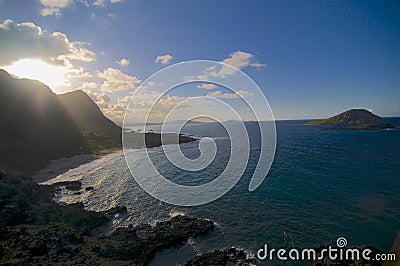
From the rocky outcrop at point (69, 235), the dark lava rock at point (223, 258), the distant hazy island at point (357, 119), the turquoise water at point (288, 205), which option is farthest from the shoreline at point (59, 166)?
the distant hazy island at point (357, 119)

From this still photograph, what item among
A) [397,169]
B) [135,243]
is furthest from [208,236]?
[397,169]

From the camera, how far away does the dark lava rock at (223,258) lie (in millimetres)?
15523

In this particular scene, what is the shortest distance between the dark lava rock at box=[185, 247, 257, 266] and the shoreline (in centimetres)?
3616

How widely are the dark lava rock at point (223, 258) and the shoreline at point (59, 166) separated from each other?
36.2 m

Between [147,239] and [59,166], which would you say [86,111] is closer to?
[59,166]

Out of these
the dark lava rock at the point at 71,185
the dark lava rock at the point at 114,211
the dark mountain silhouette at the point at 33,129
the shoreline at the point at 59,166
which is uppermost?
the dark mountain silhouette at the point at 33,129

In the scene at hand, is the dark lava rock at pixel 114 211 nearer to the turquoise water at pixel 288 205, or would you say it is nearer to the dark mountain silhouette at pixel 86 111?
the turquoise water at pixel 288 205

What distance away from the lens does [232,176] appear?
3881 centimetres

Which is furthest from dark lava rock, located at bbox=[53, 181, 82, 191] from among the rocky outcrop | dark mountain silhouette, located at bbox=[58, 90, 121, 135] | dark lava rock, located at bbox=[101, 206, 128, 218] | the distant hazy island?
the distant hazy island

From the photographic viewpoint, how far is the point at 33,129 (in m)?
64.6

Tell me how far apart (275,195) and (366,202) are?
10452 mm

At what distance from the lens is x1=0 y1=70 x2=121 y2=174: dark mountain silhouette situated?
47753 mm

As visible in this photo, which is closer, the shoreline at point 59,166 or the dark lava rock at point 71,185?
the dark lava rock at point 71,185

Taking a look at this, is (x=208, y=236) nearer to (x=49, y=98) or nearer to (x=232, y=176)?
(x=232, y=176)
